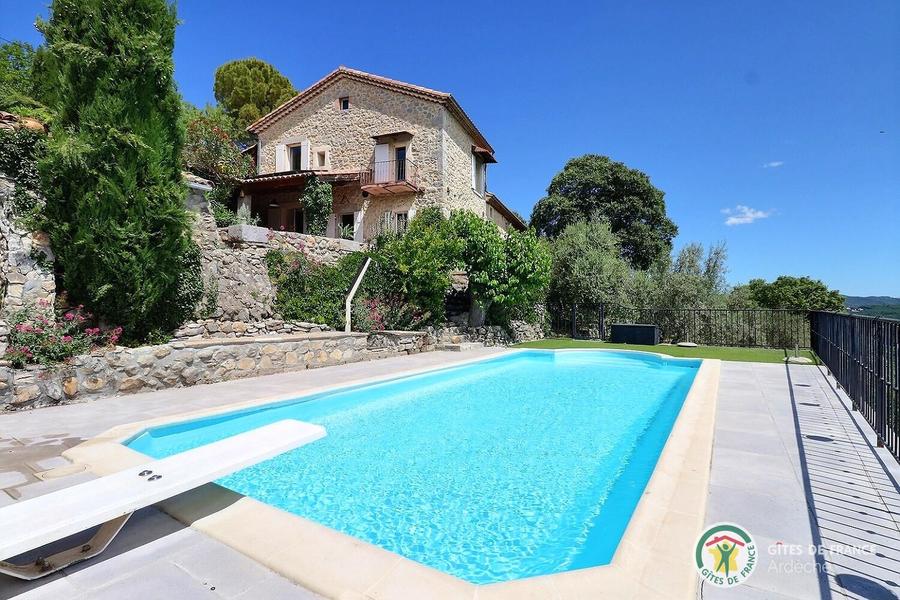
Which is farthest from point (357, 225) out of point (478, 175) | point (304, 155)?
point (478, 175)

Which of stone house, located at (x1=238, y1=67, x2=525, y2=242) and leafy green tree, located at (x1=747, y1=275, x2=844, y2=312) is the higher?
stone house, located at (x1=238, y1=67, x2=525, y2=242)

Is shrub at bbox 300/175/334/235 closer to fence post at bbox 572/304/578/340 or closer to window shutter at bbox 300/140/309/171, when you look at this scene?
window shutter at bbox 300/140/309/171

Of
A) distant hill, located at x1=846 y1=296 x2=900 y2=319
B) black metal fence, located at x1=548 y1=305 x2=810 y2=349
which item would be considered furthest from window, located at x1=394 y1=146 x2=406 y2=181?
distant hill, located at x1=846 y1=296 x2=900 y2=319

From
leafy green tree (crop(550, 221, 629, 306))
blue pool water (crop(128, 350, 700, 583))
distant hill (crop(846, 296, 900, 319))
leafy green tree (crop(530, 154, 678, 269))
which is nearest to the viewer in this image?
blue pool water (crop(128, 350, 700, 583))

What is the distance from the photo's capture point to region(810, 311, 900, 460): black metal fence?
3.52 m

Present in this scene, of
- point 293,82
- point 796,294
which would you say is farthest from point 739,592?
point 796,294

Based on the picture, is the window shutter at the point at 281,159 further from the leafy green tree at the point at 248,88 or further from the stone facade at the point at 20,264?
the stone facade at the point at 20,264

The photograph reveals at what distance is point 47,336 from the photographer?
560 centimetres

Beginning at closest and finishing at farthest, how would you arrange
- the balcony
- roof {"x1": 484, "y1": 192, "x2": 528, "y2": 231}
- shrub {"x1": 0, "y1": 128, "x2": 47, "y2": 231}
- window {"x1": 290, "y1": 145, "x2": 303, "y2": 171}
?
shrub {"x1": 0, "y1": 128, "x2": 47, "y2": 231} < the balcony < window {"x1": 290, "y1": 145, "x2": 303, "y2": 171} < roof {"x1": 484, "y1": 192, "x2": 528, "y2": 231}

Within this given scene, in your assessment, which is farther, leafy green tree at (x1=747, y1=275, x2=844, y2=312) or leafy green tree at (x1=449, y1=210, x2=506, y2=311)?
leafy green tree at (x1=747, y1=275, x2=844, y2=312)

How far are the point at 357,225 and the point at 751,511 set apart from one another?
60.2ft

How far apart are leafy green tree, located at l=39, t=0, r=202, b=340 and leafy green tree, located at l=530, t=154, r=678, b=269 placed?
26.3 meters

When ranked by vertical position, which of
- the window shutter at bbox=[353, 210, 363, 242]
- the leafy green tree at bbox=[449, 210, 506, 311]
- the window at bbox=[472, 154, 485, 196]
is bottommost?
the leafy green tree at bbox=[449, 210, 506, 311]

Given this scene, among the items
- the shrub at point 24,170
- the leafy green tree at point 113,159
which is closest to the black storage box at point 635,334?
the leafy green tree at point 113,159
